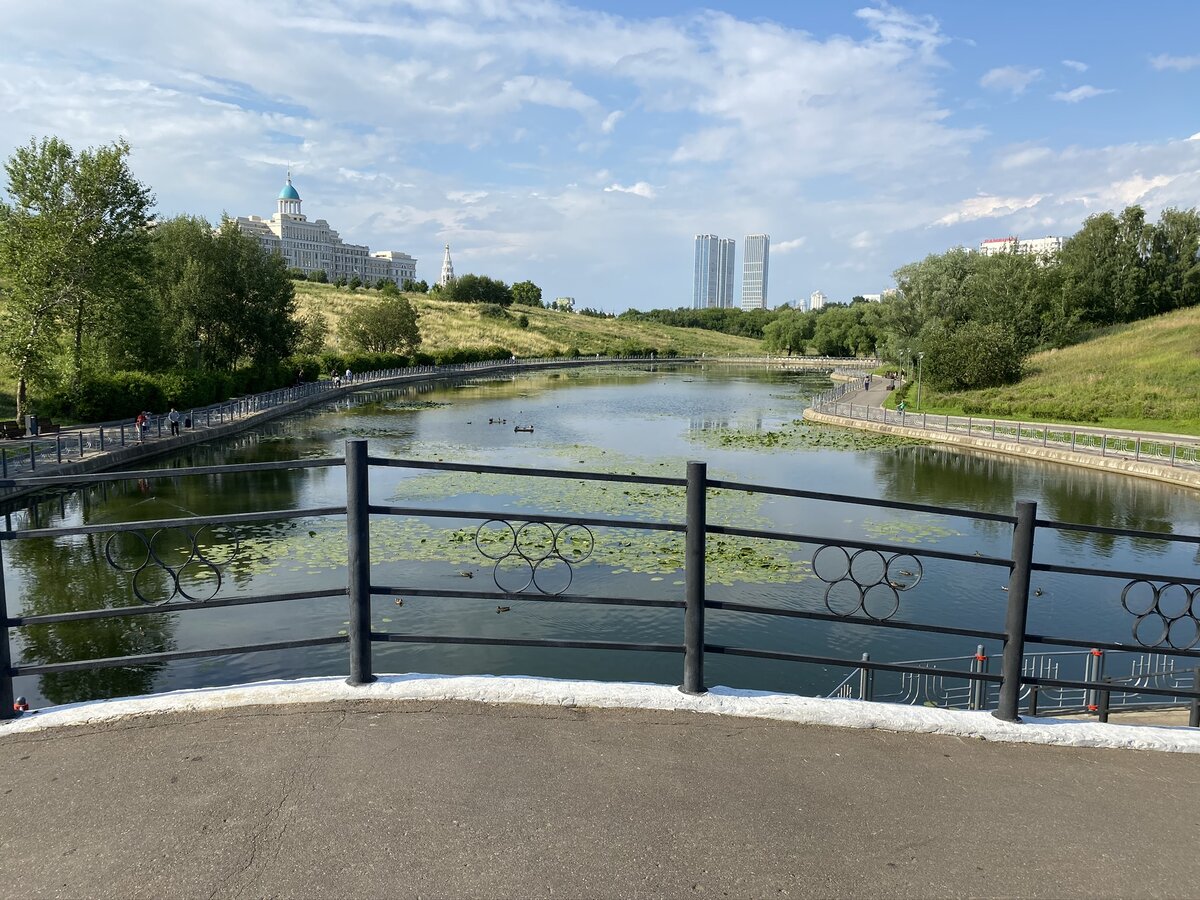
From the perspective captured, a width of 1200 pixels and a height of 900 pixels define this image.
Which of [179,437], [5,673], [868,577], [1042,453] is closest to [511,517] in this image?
[5,673]

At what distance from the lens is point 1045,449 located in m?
30.8

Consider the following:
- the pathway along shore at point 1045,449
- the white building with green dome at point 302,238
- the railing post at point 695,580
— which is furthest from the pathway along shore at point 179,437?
the white building with green dome at point 302,238

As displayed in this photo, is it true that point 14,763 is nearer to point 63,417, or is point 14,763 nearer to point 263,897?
point 263,897

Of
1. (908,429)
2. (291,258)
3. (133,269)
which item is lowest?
(908,429)

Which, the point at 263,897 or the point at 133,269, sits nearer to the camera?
the point at 263,897

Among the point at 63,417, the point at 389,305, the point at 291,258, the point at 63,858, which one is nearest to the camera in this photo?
the point at 63,858

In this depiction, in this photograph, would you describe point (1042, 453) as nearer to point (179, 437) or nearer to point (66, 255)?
point (179, 437)

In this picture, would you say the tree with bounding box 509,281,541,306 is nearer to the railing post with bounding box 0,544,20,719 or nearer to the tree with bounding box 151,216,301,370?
the tree with bounding box 151,216,301,370

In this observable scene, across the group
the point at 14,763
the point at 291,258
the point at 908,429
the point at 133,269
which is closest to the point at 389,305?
the point at 133,269

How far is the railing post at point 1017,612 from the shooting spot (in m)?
3.96

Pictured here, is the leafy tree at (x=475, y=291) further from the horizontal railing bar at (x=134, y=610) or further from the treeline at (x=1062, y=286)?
the horizontal railing bar at (x=134, y=610)

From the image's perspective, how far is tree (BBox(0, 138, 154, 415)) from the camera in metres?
28.2

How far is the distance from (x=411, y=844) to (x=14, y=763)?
1.84m

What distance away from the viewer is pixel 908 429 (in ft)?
123
